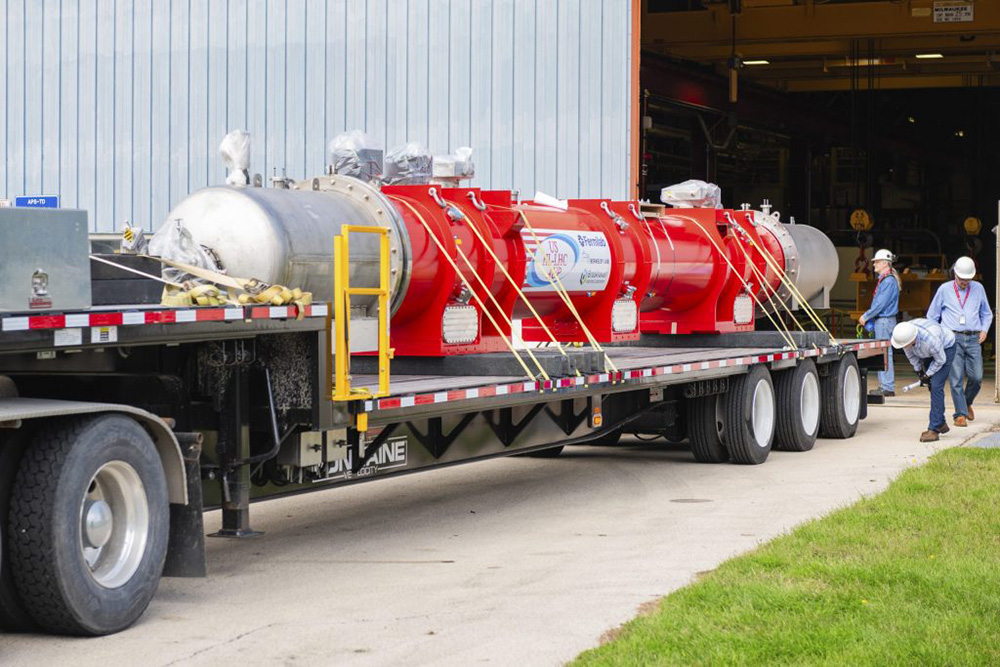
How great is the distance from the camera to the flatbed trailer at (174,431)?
6.37 meters

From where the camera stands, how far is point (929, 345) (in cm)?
1470

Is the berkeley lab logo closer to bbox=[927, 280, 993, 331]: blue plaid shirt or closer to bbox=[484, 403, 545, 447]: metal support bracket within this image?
bbox=[484, 403, 545, 447]: metal support bracket

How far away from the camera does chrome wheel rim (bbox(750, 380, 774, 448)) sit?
13.6m

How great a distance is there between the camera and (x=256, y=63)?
16547 mm

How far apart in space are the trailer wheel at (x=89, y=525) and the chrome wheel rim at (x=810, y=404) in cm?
892

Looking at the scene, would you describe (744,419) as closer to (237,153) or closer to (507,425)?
(507,425)

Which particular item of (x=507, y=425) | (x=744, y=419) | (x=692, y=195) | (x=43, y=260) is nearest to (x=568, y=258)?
(x=507, y=425)

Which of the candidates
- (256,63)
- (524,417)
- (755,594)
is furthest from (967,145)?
(755,594)

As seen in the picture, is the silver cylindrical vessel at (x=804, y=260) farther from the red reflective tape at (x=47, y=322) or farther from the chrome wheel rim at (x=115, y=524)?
the red reflective tape at (x=47, y=322)

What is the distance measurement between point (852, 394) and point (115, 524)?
10.8 metres

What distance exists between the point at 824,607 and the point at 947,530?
8.04 ft

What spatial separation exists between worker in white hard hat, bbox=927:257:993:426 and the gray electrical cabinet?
37.4ft

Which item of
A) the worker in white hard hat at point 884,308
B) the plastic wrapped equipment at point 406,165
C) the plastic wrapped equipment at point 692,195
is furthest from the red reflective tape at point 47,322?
the worker in white hard hat at point 884,308

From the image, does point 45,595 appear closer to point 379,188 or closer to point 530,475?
point 379,188
